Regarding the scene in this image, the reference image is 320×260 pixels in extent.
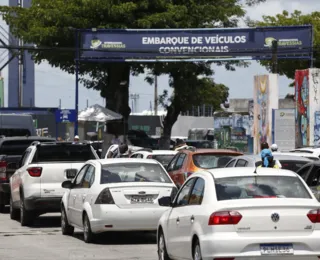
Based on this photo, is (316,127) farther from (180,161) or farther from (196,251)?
(196,251)

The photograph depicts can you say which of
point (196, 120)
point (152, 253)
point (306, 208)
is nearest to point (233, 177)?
point (306, 208)

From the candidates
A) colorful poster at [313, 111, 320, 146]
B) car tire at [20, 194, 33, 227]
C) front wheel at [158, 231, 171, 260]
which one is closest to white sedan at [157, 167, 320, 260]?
front wheel at [158, 231, 171, 260]

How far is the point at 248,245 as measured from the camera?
1149 cm

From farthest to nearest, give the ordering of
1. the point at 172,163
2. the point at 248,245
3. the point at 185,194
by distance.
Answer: the point at 172,163 → the point at 185,194 → the point at 248,245

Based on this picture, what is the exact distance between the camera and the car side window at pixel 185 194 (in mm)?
13074

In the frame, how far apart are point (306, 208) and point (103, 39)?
3796 cm

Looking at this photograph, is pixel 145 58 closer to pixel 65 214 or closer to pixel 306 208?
pixel 65 214

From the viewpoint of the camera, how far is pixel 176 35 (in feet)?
160

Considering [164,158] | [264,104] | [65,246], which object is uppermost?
[264,104]

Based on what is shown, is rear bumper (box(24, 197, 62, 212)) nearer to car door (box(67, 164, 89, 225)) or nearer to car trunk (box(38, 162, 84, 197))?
car trunk (box(38, 162, 84, 197))

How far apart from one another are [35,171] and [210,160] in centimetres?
449

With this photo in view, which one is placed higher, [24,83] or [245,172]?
[24,83]

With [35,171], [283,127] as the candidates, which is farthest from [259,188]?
[283,127]

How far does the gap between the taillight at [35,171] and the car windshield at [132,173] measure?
3.65m
